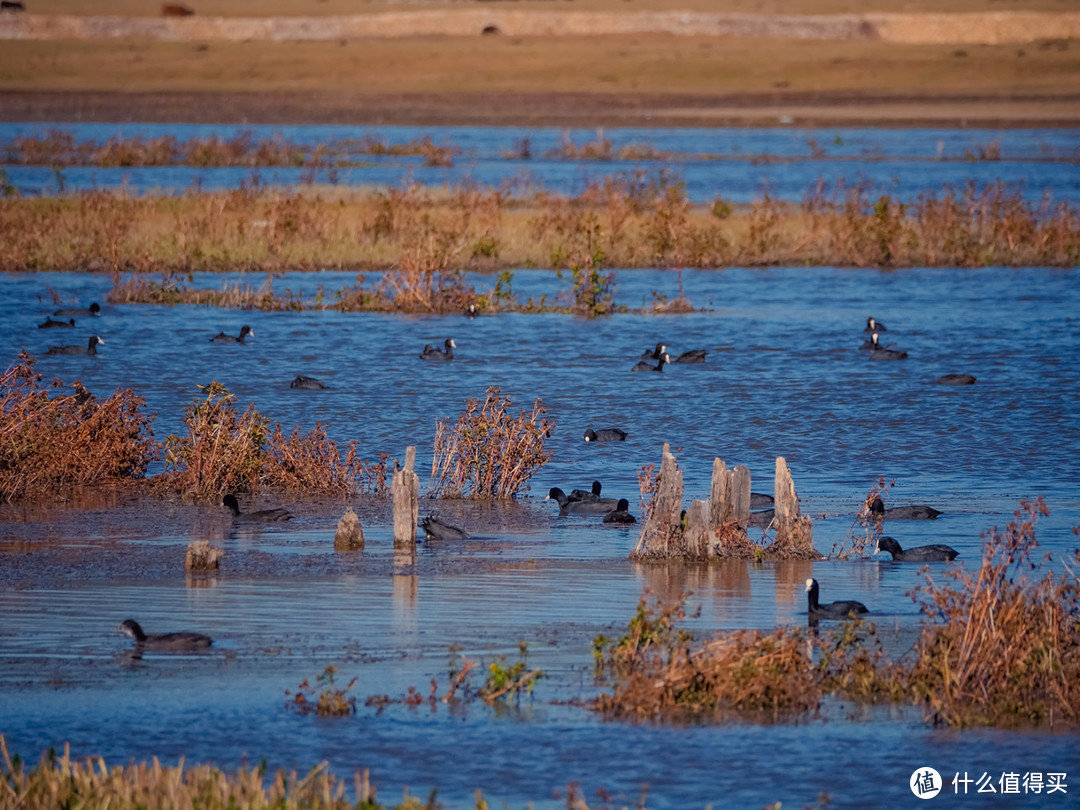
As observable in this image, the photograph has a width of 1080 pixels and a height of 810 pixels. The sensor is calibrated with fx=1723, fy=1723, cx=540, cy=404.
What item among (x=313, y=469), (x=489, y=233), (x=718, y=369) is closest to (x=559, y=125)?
(x=489, y=233)

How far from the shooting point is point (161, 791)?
27.6 ft

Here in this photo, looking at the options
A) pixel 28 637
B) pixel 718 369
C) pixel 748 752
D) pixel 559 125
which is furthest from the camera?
pixel 559 125

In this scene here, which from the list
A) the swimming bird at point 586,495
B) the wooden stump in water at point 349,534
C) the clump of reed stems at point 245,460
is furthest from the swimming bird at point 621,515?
the clump of reed stems at point 245,460

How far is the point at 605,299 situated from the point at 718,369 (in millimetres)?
5915

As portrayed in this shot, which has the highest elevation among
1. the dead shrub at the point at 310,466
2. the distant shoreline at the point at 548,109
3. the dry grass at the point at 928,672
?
the distant shoreline at the point at 548,109

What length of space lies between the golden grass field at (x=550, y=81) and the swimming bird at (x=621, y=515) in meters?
55.4

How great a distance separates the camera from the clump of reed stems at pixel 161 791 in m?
8.23

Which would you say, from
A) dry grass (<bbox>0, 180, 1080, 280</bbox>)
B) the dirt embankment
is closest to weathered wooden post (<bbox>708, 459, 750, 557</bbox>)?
dry grass (<bbox>0, 180, 1080, 280</bbox>)

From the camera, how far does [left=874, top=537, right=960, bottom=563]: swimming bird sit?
1466 cm

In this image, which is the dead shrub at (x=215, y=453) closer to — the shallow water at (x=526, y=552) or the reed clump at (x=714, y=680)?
the shallow water at (x=526, y=552)

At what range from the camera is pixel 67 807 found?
27.3 ft

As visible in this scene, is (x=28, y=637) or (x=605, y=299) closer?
(x=28, y=637)

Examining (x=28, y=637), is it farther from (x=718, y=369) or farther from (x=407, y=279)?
(x=407, y=279)

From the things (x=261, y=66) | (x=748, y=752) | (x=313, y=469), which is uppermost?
(x=261, y=66)
